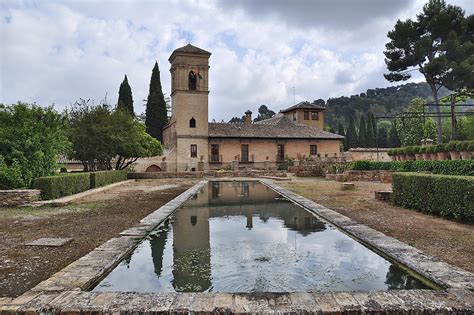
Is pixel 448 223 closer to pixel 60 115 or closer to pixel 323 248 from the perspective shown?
pixel 323 248

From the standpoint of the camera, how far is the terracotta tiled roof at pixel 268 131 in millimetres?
37081

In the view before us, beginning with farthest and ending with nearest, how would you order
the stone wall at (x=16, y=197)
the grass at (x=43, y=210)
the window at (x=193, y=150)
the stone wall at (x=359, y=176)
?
1. the window at (x=193, y=150)
2. the stone wall at (x=359, y=176)
3. the stone wall at (x=16, y=197)
4. the grass at (x=43, y=210)

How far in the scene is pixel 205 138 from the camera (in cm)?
3600

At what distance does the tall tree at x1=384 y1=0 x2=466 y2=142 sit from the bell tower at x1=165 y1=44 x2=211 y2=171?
1680 cm

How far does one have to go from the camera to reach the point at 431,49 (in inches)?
1128

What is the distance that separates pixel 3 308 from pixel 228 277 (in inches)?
90.4

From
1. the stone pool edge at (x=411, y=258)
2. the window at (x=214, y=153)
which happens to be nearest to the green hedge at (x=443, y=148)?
the stone pool edge at (x=411, y=258)

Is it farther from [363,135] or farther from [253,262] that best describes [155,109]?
[253,262]

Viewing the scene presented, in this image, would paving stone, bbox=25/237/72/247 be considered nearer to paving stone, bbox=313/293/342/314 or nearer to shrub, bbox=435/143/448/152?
paving stone, bbox=313/293/342/314

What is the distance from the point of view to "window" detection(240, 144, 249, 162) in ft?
123

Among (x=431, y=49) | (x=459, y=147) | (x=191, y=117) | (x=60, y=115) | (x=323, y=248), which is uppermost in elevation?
(x=431, y=49)

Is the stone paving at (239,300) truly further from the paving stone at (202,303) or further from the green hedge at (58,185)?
the green hedge at (58,185)

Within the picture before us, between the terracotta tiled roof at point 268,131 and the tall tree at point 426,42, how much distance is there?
35.0 feet

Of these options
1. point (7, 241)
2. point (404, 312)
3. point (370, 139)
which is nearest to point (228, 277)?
point (404, 312)
